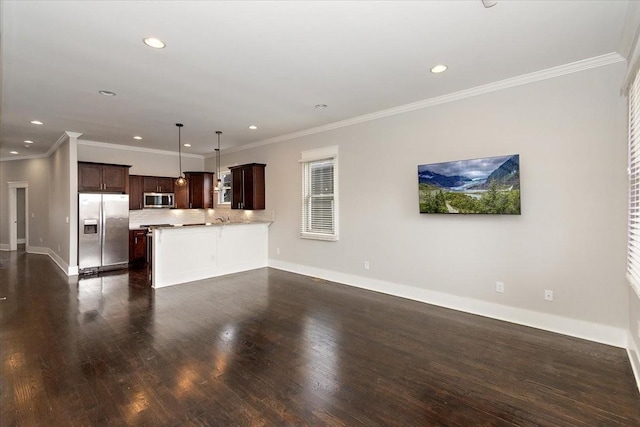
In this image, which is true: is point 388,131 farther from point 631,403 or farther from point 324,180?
point 631,403

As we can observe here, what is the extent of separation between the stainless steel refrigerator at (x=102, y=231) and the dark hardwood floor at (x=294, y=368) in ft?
7.11

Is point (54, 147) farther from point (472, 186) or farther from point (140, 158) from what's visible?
point (472, 186)

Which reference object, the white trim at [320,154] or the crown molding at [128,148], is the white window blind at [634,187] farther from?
the crown molding at [128,148]

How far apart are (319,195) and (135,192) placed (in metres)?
4.83

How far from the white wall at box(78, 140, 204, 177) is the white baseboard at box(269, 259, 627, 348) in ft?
17.7

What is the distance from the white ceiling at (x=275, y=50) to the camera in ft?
7.74

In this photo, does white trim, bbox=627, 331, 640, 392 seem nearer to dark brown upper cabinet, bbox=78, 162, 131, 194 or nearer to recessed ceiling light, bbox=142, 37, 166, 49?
recessed ceiling light, bbox=142, 37, 166, 49

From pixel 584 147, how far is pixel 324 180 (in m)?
3.74

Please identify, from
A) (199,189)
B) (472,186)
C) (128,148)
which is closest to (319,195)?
(472,186)

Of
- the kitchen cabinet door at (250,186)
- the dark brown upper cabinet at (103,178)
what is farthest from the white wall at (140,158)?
the kitchen cabinet door at (250,186)

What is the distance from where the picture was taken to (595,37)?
2.72m

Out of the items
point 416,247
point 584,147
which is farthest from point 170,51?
point 584,147

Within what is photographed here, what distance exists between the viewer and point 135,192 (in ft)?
25.2

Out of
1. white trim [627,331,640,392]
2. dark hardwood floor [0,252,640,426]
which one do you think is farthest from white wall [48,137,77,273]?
white trim [627,331,640,392]
